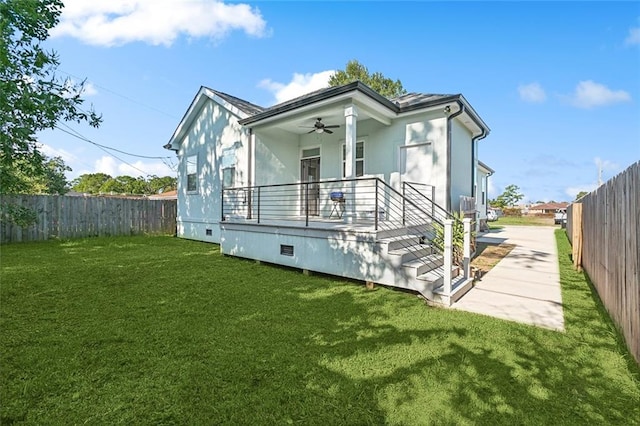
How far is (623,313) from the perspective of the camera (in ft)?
10.6

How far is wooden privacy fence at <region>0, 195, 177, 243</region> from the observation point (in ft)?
34.2

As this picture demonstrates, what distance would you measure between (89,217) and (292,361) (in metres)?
13.1

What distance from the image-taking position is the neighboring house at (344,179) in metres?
5.63

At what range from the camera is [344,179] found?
6.53 metres

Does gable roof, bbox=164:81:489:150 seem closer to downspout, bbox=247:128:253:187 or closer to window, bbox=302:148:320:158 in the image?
downspout, bbox=247:128:253:187

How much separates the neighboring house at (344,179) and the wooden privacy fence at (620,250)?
6.12 ft

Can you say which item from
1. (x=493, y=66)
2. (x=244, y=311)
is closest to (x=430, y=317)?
(x=244, y=311)

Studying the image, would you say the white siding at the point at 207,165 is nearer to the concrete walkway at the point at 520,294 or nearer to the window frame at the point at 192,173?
the window frame at the point at 192,173

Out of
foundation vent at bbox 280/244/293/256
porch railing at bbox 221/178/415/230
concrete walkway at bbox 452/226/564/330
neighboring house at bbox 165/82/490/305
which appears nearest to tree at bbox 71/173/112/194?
neighboring house at bbox 165/82/490/305

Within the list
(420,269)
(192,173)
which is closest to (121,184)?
(192,173)

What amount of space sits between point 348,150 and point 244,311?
13.6 feet

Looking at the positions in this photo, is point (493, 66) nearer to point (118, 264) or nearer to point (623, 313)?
point (623, 313)

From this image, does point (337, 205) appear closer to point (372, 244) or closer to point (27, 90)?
point (372, 244)

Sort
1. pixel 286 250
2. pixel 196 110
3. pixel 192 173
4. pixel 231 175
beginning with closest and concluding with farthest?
pixel 286 250 < pixel 231 175 < pixel 196 110 < pixel 192 173
